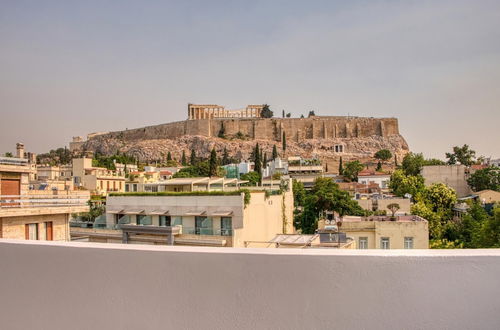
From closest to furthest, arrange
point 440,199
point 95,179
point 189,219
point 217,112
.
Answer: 1. point 189,219
2. point 440,199
3. point 95,179
4. point 217,112

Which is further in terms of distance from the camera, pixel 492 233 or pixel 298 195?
pixel 298 195

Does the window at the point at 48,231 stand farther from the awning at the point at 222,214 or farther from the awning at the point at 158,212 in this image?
the awning at the point at 158,212

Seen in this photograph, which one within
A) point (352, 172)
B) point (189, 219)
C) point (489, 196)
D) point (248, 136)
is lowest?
point (489, 196)

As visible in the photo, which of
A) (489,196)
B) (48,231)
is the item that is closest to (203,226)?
(48,231)

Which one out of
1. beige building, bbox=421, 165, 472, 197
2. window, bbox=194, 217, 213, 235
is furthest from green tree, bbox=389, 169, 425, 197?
window, bbox=194, 217, 213, 235

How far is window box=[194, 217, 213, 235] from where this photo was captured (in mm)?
11828

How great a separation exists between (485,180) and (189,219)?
82.4 feet

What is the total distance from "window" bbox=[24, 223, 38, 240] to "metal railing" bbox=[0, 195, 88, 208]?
274 millimetres

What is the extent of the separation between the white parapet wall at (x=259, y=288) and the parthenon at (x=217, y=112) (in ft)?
265

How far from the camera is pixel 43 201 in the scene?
18.3 feet

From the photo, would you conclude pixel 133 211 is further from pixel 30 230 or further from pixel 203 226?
pixel 30 230

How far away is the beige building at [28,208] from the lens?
520cm
